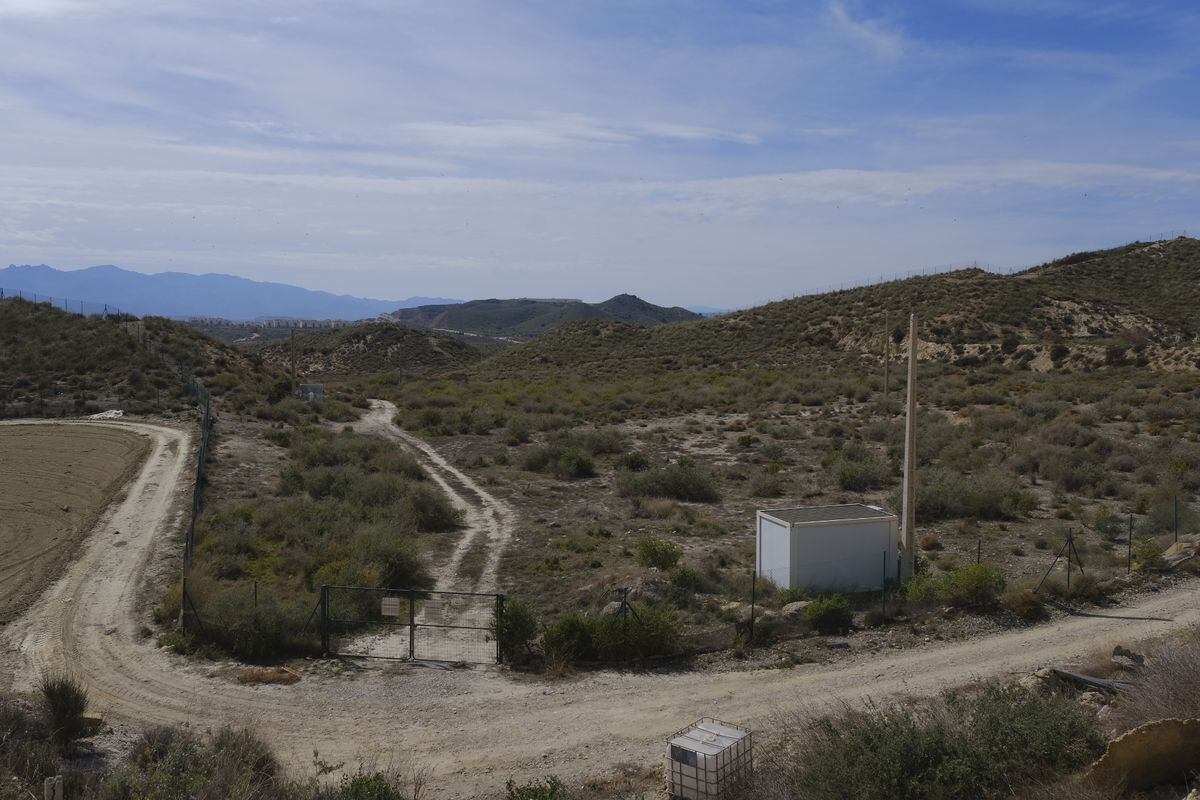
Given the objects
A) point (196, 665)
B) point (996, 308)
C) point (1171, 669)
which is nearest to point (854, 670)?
point (1171, 669)

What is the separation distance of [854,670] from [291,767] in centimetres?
871

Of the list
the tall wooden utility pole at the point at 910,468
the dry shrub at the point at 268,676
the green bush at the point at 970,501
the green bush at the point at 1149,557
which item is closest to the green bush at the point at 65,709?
the dry shrub at the point at 268,676

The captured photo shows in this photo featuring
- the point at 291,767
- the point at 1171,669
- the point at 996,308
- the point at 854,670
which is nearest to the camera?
Answer: the point at 1171,669

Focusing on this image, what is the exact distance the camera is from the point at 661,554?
20297 mm

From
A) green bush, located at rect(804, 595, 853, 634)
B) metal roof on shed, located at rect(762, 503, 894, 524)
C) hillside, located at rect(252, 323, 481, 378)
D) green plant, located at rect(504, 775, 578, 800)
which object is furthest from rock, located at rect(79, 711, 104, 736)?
hillside, located at rect(252, 323, 481, 378)

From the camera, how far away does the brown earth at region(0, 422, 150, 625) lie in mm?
20219

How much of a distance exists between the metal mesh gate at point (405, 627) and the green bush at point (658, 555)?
4025 millimetres

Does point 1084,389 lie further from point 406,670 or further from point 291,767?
point 291,767

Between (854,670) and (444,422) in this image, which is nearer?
(854,670)

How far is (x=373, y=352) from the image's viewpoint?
11431cm

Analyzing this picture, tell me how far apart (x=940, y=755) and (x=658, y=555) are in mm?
11423

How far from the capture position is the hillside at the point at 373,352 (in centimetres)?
10925

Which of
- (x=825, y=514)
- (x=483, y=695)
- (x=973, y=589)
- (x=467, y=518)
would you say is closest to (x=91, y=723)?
(x=483, y=695)

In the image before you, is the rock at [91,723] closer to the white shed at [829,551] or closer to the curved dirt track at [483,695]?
the curved dirt track at [483,695]
